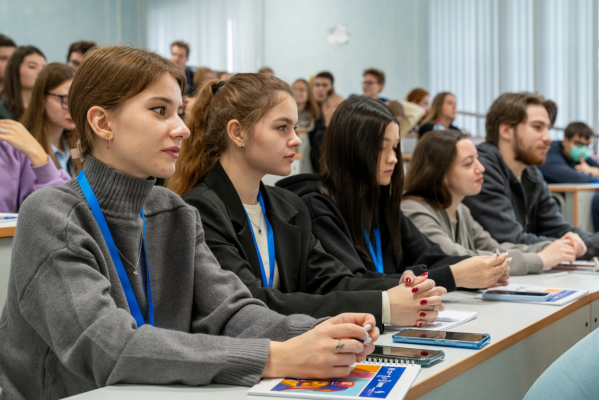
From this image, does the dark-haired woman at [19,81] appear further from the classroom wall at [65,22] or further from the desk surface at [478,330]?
the classroom wall at [65,22]

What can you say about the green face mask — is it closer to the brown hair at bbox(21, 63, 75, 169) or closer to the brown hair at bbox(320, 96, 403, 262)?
the brown hair at bbox(320, 96, 403, 262)

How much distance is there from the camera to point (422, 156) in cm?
275

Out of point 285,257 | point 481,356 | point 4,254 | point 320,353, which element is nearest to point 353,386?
point 320,353

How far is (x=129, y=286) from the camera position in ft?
4.03

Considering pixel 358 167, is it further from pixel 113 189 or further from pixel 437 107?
pixel 437 107

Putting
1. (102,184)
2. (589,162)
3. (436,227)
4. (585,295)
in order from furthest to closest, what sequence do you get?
(589,162), (436,227), (585,295), (102,184)

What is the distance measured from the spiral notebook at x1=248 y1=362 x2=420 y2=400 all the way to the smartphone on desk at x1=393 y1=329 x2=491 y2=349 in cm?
24

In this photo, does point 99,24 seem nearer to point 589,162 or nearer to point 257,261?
point 589,162

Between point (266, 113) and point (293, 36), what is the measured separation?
839 cm

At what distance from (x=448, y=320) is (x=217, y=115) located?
2.84ft

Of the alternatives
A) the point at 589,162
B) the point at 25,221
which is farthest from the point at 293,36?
the point at 25,221

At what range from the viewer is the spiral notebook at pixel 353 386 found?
1.01 metres

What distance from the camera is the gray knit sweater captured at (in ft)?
3.42

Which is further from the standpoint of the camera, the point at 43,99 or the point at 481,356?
the point at 43,99
